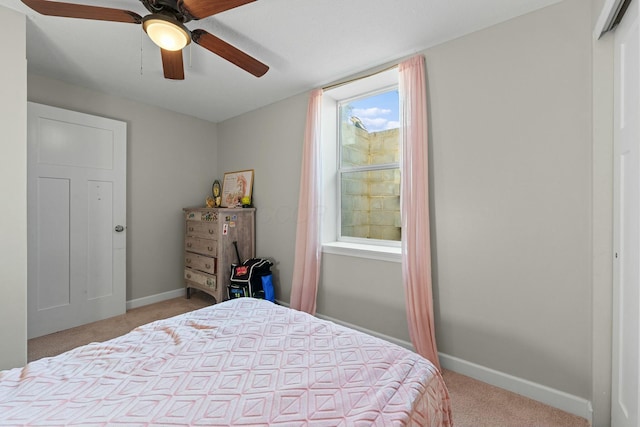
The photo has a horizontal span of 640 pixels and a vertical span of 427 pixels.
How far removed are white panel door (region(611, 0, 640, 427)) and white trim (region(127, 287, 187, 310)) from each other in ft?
13.4

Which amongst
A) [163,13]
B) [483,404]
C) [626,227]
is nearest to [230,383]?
[483,404]

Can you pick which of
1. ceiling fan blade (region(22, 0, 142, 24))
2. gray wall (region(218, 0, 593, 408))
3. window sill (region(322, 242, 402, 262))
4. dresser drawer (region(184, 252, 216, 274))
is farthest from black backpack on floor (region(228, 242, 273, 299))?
ceiling fan blade (region(22, 0, 142, 24))

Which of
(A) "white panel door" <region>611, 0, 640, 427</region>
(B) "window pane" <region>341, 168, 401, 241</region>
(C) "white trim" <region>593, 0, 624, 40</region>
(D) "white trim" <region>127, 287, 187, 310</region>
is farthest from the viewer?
(D) "white trim" <region>127, 287, 187, 310</region>

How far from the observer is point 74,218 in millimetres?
2930

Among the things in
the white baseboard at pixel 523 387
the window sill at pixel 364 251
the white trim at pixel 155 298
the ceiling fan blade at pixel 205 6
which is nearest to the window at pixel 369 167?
the window sill at pixel 364 251

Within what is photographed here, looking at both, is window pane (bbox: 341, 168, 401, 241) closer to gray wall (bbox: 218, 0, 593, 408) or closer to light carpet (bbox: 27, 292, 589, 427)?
gray wall (bbox: 218, 0, 593, 408)

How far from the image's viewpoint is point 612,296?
1536 mm

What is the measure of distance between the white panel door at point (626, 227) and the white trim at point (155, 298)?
409 cm

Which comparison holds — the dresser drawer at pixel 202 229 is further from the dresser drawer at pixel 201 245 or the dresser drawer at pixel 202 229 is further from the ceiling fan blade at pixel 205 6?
the ceiling fan blade at pixel 205 6

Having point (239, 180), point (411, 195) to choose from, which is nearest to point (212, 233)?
point (239, 180)

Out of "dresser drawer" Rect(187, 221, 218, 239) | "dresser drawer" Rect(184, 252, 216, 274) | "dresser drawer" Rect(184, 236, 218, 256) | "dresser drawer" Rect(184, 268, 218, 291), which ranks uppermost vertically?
"dresser drawer" Rect(187, 221, 218, 239)

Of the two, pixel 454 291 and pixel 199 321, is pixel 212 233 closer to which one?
pixel 199 321

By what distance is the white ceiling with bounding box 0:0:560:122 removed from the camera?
6.02 feet

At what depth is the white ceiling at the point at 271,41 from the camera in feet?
6.02
